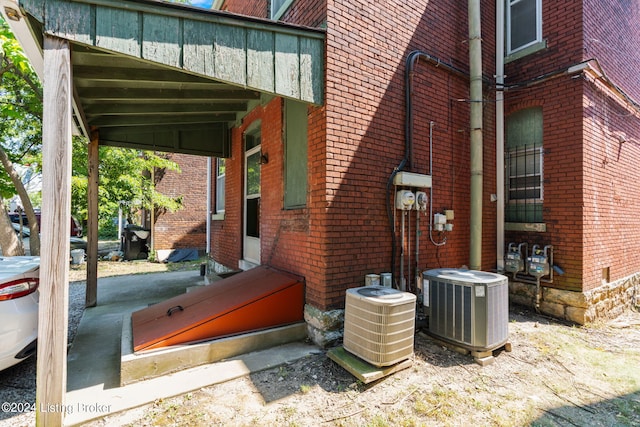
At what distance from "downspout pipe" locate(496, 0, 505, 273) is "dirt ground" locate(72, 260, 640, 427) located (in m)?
2.26

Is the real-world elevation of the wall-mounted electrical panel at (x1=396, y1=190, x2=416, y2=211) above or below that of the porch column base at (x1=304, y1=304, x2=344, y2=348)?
above

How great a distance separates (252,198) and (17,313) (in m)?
3.95

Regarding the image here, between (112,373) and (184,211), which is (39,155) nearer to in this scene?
(184,211)

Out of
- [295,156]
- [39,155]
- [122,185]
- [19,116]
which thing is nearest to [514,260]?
[295,156]

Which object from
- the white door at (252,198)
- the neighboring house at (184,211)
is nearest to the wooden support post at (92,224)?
the white door at (252,198)

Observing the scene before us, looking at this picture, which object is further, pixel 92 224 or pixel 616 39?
pixel 616 39

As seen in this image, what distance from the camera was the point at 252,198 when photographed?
6.46 m

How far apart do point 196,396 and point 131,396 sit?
0.56 metres

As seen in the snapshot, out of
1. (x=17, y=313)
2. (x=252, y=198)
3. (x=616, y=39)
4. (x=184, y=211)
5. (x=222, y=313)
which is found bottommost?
(x=222, y=313)

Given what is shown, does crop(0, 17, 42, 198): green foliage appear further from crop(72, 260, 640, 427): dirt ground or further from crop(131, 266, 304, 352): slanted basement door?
crop(72, 260, 640, 427): dirt ground

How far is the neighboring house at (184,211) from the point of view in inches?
516

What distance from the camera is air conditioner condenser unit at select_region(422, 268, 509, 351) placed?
3.51 metres

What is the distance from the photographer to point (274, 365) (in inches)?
134

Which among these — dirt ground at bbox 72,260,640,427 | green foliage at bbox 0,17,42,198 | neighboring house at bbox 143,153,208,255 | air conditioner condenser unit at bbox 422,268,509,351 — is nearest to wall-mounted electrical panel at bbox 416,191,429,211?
air conditioner condenser unit at bbox 422,268,509,351
